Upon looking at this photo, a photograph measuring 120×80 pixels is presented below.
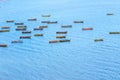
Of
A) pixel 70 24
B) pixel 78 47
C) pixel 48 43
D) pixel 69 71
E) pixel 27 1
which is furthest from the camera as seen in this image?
pixel 27 1

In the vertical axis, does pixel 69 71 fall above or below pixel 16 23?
below

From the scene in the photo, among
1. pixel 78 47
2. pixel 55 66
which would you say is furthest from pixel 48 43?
pixel 55 66

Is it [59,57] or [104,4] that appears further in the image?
[104,4]

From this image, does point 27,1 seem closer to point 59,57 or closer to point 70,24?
point 70,24

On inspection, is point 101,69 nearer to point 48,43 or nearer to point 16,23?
point 48,43

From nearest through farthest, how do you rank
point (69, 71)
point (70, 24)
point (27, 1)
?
point (69, 71) < point (70, 24) < point (27, 1)

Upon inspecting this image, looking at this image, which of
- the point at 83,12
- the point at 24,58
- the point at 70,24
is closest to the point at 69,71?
the point at 24,58
